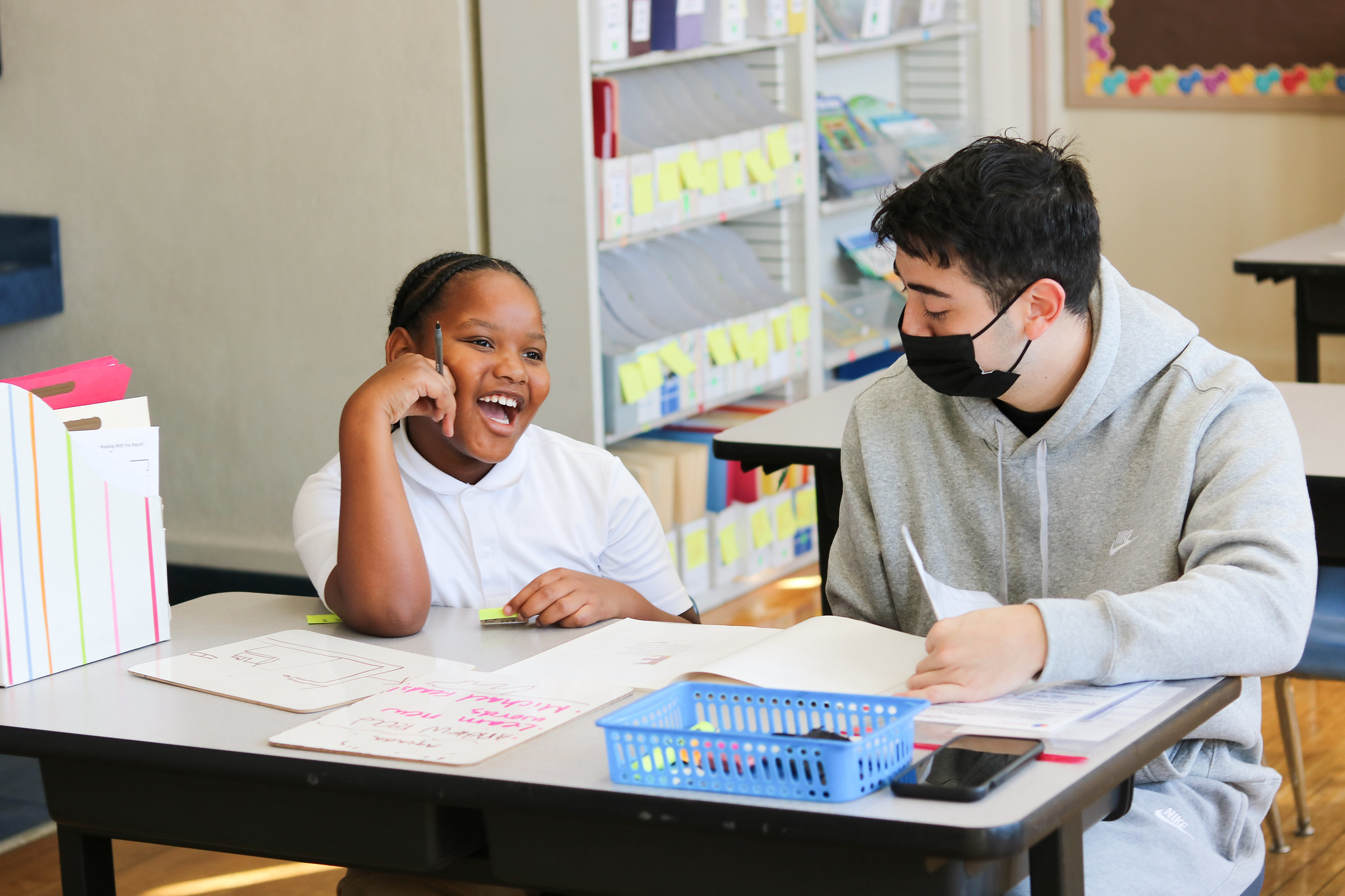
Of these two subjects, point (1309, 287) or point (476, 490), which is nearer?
point (476, 490)

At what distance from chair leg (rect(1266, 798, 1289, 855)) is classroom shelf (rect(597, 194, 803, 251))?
1.83m

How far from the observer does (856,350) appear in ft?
15.2

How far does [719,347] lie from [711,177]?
16.2 inches

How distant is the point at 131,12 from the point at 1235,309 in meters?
3.73

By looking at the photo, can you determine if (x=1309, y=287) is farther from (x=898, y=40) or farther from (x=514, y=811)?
(x=514, y=811)

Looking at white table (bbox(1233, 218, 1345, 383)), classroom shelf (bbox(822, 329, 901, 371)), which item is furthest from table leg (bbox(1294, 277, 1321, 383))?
classroom shelf (bbox(822, 329, 901, 371))

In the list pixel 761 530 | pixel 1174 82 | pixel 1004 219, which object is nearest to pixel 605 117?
pixel 761 530

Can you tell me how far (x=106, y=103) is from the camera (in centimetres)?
390

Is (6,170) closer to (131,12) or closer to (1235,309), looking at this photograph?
(131,12)

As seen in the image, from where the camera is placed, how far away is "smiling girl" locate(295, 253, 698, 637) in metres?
1.74

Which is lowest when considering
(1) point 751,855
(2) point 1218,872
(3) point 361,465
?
(2) point 1218,872

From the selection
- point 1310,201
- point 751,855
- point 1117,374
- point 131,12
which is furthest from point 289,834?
point 1310,201

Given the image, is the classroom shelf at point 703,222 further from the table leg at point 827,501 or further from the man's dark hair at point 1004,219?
the man's dark hair at point 1004,219

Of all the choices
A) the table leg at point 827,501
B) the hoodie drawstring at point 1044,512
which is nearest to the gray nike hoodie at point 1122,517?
the hoodie drawstring at point 1044,512
